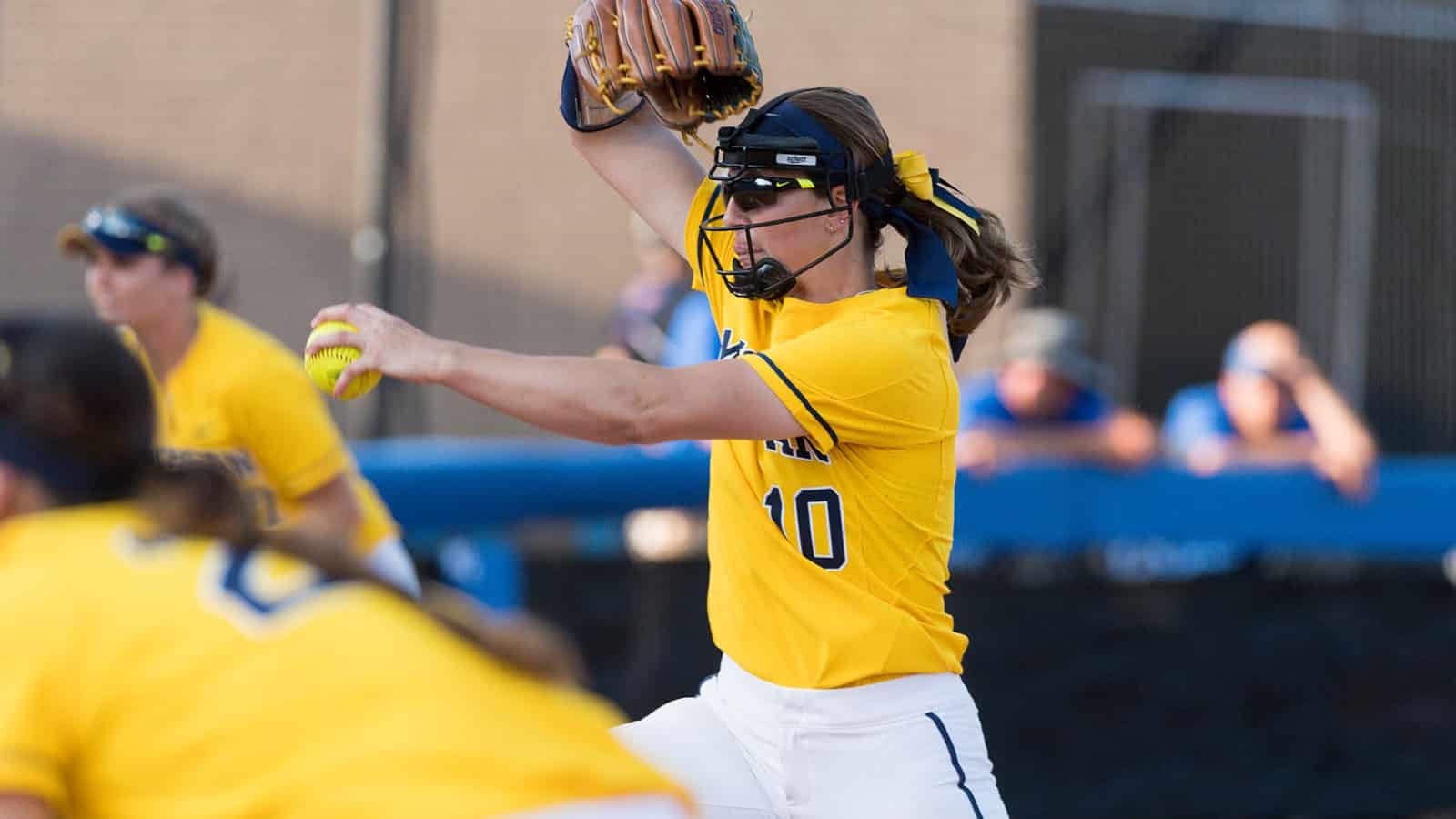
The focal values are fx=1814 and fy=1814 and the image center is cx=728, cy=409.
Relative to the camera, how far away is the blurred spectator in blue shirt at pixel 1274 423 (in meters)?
7.49

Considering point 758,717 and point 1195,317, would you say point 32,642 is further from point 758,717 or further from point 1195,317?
point 1195,317

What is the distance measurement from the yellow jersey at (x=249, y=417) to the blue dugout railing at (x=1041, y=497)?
1.72 metres

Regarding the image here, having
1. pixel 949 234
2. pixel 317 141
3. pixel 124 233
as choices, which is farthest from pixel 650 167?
pixel 317 141

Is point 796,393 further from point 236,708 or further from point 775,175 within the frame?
point 236,708

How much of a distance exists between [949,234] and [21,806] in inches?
91.0

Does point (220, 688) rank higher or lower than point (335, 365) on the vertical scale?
lower

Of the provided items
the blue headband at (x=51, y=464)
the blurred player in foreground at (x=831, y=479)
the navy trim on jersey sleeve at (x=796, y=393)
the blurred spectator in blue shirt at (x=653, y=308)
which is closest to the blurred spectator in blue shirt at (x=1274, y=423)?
the blurred spectator in blue shirt at (x=653, y=308)

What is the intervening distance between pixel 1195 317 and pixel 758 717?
8.63 m

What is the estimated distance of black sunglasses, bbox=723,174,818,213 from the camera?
3541 mm

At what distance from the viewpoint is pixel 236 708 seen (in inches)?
75.7

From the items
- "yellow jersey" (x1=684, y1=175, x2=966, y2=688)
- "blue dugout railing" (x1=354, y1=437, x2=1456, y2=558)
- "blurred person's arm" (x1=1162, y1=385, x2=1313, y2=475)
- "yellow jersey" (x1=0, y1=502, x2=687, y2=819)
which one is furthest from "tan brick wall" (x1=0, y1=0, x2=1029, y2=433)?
"yellow jersey" (x1=0, y1=502, x2=687, y2=819)

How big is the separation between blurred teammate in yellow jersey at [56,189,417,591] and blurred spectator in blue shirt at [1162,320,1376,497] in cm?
389

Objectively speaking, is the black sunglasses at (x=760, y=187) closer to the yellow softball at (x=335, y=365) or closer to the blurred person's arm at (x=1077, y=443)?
the yellow softball at (x=335, y=365)

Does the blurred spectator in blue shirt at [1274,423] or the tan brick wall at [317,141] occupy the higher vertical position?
the tan brick wall at [317,141]
